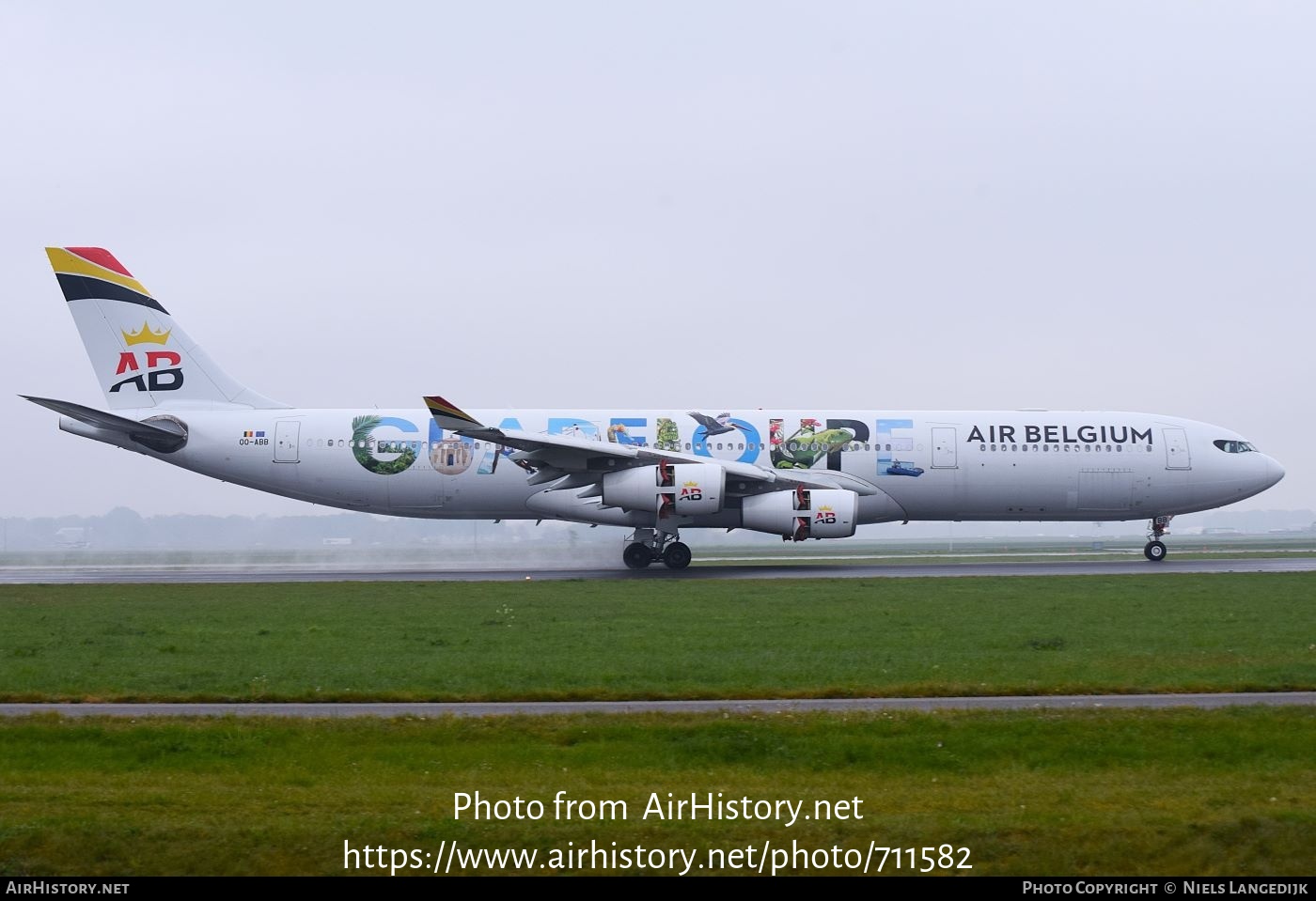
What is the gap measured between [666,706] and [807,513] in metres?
18.4

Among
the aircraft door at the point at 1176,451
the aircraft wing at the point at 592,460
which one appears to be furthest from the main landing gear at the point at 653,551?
the aircraft door at the point at 1176,451

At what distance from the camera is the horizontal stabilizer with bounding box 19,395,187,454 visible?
1174 inches

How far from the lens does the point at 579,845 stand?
788 cm

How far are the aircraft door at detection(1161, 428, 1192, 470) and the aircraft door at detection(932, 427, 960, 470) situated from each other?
20.0 ft

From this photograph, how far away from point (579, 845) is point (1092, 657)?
29.2 ft

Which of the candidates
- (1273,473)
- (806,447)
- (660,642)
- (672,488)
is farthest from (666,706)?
(1273,473)

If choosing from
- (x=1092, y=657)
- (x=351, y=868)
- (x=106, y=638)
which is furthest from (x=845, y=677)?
(x=106, y=638)

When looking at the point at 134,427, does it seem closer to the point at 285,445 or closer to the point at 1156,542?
the point at 285,445

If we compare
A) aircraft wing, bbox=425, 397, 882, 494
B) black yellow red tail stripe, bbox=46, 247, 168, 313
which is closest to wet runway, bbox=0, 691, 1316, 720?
aircraft wing, bbox=425, 397, 882, 494

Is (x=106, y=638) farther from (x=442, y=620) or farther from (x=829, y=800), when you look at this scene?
(x=829, y=800)

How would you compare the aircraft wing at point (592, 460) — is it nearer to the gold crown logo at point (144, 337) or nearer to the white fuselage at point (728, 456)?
the white fuselage at point (728, 456)

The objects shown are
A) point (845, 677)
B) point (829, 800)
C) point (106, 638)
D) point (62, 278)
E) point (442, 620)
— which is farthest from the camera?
point (62, 278)

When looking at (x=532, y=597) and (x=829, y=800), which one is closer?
(x=829, y=800)

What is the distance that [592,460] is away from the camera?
30391mm
